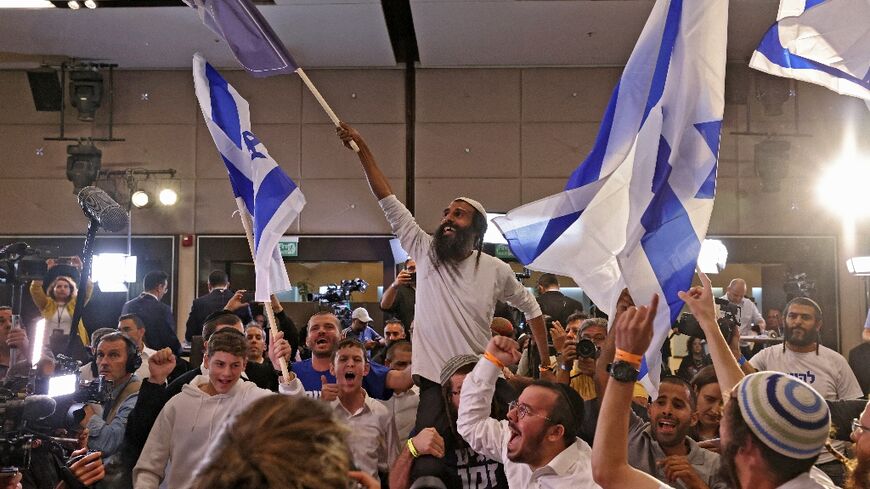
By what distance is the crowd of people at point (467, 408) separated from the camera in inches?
77.6

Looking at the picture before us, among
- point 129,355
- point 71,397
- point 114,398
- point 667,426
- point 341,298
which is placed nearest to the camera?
point 667,426

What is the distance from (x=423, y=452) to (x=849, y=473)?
1.61m

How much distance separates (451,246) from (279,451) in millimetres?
3168

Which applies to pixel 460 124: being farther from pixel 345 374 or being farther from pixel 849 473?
pixel 849 473

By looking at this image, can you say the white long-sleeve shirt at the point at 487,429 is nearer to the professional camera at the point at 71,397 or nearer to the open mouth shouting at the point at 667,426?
the open mouth shouting at the point at 667,426

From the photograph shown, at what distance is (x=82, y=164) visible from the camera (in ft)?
37.5

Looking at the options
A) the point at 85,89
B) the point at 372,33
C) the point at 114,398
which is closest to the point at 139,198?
the point at 85,89

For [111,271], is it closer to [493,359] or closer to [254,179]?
[254,179]

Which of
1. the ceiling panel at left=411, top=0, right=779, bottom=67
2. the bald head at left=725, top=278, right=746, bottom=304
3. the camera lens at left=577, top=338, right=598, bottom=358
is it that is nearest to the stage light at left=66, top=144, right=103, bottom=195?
the ceiling panel at left=411, top=0, right=779, bottom=67

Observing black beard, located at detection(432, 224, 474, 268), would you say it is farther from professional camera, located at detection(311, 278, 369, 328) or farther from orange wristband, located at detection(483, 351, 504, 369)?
professional camera, located at detection(311, 278, 369, 328)

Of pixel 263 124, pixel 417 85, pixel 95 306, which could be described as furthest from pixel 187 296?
pixel 417 85

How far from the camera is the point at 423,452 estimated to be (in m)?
3.79

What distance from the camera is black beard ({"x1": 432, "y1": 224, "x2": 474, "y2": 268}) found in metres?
4.50

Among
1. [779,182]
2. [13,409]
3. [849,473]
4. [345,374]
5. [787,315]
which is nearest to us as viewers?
[849,473]
